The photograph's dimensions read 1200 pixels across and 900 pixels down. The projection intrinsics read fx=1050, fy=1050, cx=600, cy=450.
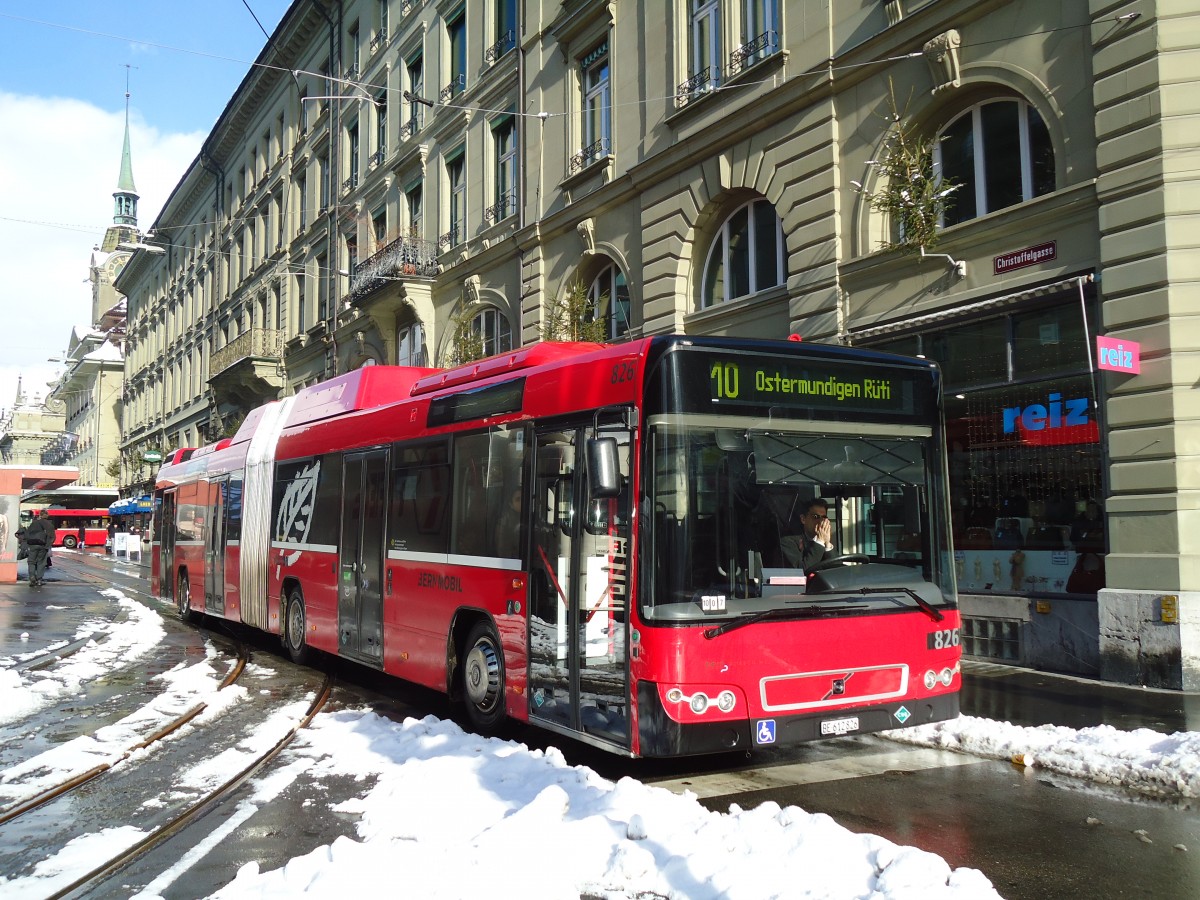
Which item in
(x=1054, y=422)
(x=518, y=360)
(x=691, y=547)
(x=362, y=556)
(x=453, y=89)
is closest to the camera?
(x=691, y=547)

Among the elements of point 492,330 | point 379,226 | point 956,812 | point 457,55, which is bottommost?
point 956,812

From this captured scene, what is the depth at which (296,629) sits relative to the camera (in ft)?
42.1

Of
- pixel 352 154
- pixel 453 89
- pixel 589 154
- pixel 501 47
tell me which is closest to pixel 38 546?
pixel 352 154

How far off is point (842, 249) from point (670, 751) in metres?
10.1

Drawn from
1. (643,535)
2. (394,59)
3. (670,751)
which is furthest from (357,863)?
(394,59)

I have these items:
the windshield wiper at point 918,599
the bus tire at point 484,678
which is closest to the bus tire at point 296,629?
the bus tire at point 484,678

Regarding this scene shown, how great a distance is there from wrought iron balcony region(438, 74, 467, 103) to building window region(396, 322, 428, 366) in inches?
230

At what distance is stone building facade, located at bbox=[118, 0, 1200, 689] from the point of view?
10.6 metres

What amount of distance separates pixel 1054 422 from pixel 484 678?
7.45m

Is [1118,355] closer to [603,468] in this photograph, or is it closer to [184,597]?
[603,468]

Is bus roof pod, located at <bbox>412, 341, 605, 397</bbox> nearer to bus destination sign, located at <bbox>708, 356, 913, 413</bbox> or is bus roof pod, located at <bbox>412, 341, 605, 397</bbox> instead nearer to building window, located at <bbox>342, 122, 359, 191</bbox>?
bus destination sign, located at <bbox>708, 356, 913, 413</bbox>

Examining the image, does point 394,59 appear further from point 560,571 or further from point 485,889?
point 485,889

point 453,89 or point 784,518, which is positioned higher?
point 453,89

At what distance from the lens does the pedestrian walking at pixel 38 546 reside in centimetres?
2791
